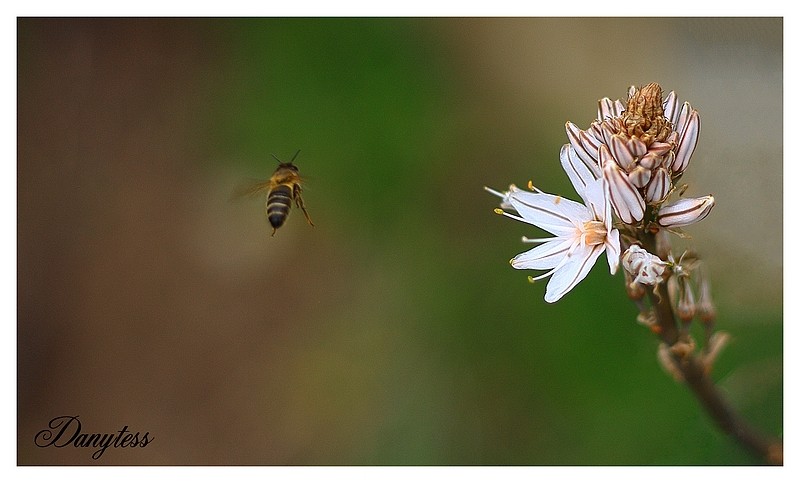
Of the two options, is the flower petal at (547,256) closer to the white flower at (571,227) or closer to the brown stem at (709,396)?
the white flower at (571,227)

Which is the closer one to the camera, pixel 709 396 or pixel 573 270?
pixel 573 270

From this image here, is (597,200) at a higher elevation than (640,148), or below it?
below

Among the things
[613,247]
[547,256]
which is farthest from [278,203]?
[613,247]

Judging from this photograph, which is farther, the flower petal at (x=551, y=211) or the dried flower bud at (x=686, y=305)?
the dried flower bud at (x=686, y=305)

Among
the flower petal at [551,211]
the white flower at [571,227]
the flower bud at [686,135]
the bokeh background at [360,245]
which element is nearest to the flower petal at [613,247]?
the white flower at [571,227]

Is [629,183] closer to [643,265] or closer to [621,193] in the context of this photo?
[621,193]

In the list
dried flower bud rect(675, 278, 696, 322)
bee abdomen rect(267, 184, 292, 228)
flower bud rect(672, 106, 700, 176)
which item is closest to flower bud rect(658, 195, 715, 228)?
flower bud rect(672, 106, 700, 176)

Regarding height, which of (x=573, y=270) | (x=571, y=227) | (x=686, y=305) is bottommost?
(x=686, y=305)
